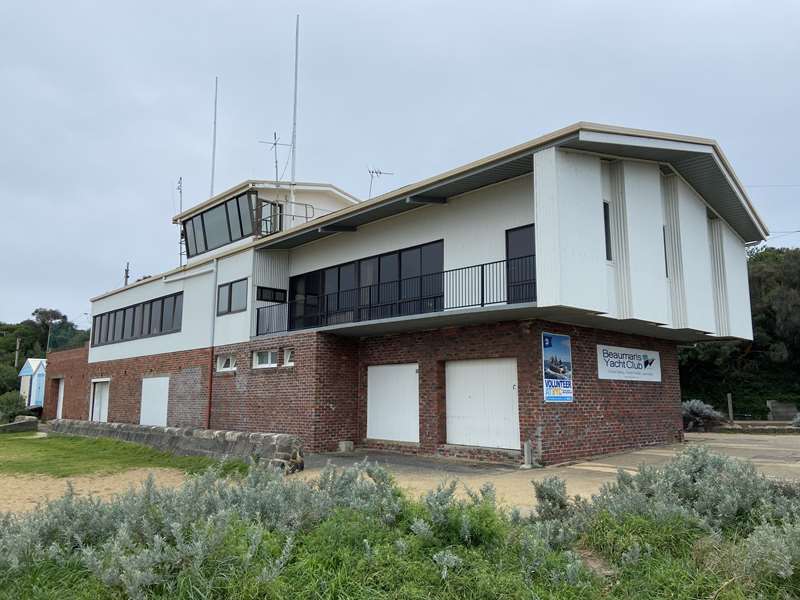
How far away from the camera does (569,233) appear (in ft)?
37.1

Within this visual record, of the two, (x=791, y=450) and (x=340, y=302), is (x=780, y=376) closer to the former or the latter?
(x=791, y=450)

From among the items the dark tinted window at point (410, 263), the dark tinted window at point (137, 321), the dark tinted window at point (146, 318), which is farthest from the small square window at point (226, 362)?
the dark tinted window at point (137, 321)

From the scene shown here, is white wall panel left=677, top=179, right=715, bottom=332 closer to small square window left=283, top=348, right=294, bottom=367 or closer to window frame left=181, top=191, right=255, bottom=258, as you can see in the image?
small square window left=283, top=348, right=294, bottom=367

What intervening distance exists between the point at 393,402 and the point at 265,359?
464cm

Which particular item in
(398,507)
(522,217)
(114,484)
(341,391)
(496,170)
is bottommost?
(114,484)

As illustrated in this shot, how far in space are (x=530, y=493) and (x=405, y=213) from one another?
8898 millimetres

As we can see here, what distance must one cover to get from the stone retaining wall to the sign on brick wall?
24.0ft

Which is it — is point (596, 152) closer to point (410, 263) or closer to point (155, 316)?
point (410, 263)

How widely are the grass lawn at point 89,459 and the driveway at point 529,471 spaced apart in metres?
2.85

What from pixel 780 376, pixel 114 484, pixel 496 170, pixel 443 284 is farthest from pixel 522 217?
pixel 780 376

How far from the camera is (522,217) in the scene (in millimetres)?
13078

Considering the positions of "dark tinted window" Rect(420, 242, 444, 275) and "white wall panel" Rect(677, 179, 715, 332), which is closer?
"white wall panel" Rect(677, 179, 715, 332)

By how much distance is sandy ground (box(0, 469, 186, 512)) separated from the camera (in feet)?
30.9

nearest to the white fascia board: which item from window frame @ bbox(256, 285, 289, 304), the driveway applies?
the driveway
